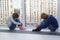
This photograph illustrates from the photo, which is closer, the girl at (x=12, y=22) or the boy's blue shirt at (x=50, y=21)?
the boy's blue shirt at (x=50, y=21)

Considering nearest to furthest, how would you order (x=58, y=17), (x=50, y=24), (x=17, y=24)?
(x=50, y=24), (x=17, y=24), (x=58, y=17)

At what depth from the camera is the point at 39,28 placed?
24.8ft

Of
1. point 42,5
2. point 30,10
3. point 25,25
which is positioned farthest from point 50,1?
point 25,25

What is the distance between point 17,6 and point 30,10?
602mm

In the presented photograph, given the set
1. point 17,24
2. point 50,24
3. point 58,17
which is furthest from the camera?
point 58,17

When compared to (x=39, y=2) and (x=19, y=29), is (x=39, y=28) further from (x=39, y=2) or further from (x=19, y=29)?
(x=39, y=2)

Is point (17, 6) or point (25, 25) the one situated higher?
point (17, 6)

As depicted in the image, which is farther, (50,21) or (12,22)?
(12,22)

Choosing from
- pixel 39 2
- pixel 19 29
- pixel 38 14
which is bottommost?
pixel 19 29

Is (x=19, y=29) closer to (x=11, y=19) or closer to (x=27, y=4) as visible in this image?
(x=11, y=19)

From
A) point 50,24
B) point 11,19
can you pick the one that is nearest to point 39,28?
point 50,24

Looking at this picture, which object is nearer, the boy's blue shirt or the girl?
the boy's blue shirt

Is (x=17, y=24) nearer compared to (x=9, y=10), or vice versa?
(x=17, y=24)

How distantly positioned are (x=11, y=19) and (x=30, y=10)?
1.37 metres
